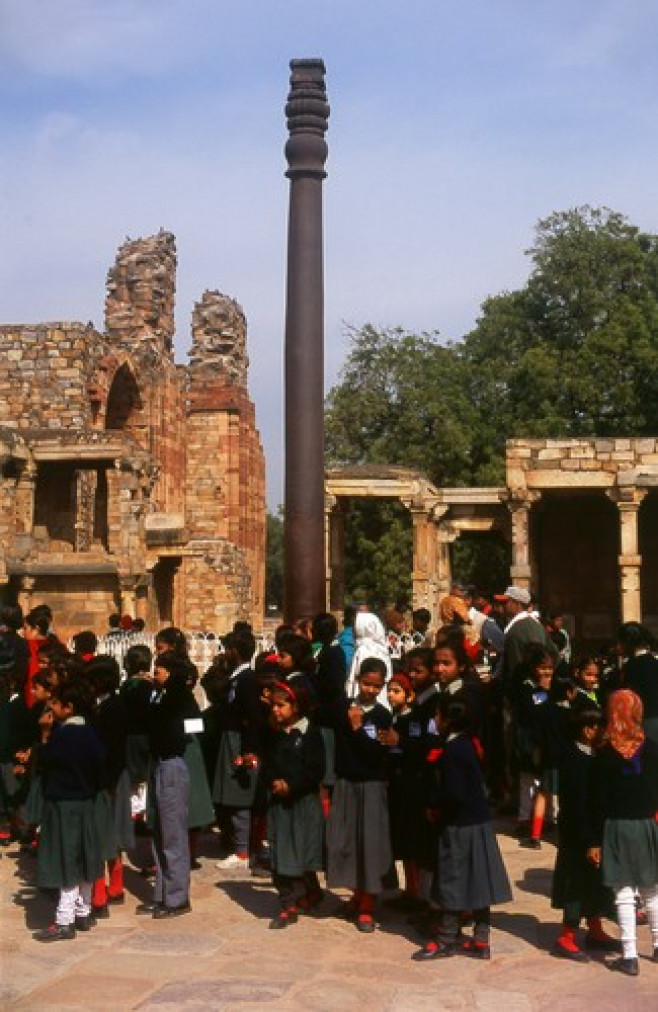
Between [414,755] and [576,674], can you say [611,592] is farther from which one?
[414,755]

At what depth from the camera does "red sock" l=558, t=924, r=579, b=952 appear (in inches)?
210

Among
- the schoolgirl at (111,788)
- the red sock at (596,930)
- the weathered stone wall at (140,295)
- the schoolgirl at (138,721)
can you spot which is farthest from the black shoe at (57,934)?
the weathered stone wall at (140,295)

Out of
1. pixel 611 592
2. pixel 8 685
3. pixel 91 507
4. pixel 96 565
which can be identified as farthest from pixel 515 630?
pixel 91 507

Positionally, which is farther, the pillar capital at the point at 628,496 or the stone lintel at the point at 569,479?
the stone lintel at the point at 569,479

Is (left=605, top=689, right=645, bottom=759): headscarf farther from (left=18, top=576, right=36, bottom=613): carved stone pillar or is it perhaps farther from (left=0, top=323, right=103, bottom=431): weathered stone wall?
(left=0, top=323, right=103, bottom=431): weathered stone wall

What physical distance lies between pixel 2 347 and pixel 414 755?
18.8 meters

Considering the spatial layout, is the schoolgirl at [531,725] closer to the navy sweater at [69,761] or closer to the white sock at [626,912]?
the white sock at [626,912]

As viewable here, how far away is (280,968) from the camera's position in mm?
5203

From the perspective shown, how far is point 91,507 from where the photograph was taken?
23.5 m

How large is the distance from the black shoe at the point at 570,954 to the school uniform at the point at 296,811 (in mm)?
1188

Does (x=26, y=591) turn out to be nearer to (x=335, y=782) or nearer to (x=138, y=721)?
(x=138, y=721)

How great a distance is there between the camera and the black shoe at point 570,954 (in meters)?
5.27

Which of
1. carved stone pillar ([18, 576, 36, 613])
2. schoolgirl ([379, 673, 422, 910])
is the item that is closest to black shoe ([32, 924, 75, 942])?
schoolgirl ([379, 673, 422, 910])

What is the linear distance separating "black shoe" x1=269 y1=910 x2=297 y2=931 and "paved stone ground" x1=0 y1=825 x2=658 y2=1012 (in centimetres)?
5
